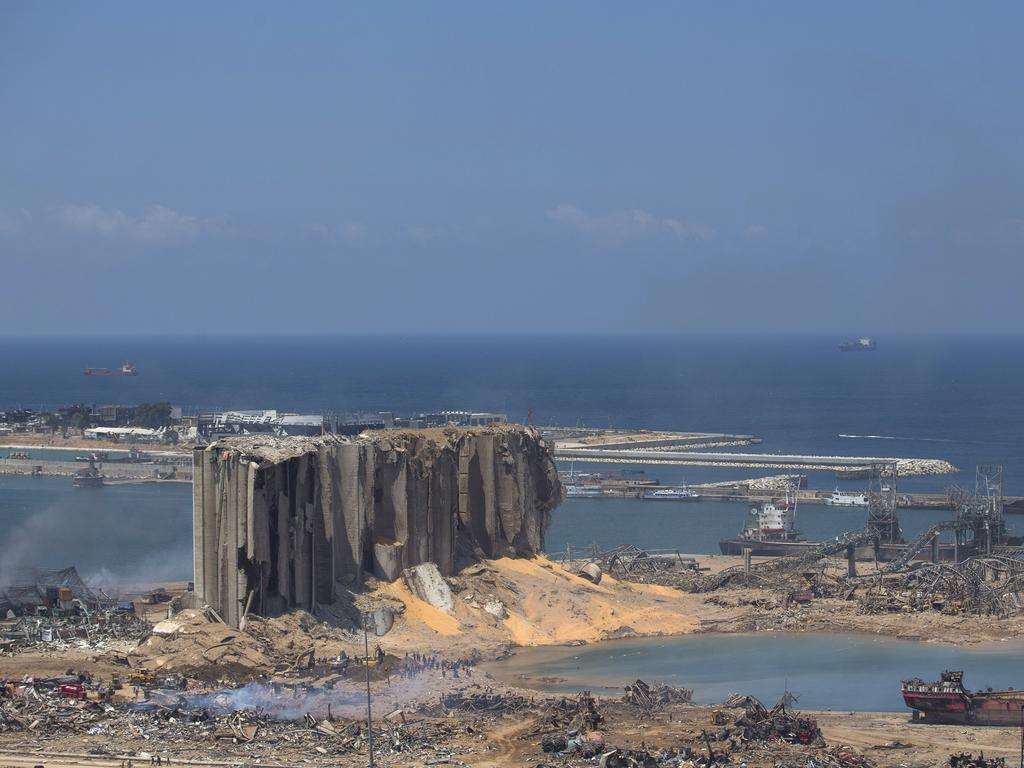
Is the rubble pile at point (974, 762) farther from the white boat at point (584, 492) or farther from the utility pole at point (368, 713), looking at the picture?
the white boat at point (584, 492)

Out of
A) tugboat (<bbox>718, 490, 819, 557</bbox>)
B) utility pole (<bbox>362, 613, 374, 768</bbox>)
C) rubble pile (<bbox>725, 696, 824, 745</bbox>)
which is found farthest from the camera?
tugboat (<bbox>718, 490, 819, 557</bbox>)

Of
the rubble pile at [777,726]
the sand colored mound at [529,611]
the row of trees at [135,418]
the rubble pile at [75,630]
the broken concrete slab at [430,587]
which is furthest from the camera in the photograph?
the row of trees at [135,418]

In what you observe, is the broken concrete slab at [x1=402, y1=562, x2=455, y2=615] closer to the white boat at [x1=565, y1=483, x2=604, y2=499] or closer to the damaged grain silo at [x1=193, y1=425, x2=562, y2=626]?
the damaged grain silo at [x1=193, y1=425, x2=562, y2=626]

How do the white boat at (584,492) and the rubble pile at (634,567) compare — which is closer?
the rubble pile at (634,567)

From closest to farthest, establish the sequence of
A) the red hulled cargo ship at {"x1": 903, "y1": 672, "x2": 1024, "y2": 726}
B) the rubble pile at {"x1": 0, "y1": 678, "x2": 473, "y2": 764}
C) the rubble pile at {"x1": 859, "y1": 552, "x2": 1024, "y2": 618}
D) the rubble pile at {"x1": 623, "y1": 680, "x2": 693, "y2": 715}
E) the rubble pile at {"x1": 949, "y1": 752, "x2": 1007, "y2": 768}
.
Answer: the rubble pile at {"x1": 949, "y1": 752, "x2": 1007, "y2": 768} → the rubble pile at {"x1": 0, "y1": 678, "x2": 473, "y2": 764} → the red hulled cargo ship at {"x1": 903, "y1": 672, "x2": 1024, "y2": 726} → the rubble pile at {"x1": 623, "y1": 680, "x2": 693, "y2": 715} → the rubble pile at {"x1": 859, "y1": 552, "x2": 1024, "y2": 618}

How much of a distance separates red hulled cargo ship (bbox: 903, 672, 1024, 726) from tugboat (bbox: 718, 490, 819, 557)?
36929 mm

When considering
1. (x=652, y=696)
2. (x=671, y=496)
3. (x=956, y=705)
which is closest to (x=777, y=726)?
(x=652, y=696)

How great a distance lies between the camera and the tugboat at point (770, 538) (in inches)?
3253

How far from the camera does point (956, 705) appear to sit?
43344 millimetres

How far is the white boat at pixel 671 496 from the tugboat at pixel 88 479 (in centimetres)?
3353

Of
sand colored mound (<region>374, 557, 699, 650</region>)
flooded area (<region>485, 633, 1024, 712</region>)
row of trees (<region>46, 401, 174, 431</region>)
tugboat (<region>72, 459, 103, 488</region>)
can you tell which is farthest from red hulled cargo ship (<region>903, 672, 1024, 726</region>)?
row of trees (<region>46, 401, 174, 431</region>)

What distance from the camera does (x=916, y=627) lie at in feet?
185

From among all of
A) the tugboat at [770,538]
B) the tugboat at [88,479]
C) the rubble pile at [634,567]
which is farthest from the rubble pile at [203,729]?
the tugboat at [88,479]

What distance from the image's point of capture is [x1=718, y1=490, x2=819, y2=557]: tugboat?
8262 cm
